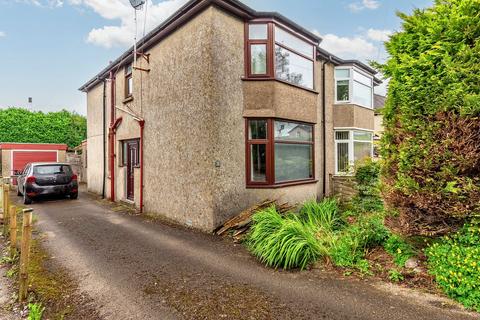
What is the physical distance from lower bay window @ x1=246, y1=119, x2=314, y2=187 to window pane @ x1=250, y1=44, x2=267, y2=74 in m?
1.42

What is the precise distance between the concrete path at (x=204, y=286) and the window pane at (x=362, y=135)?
27.6 ft

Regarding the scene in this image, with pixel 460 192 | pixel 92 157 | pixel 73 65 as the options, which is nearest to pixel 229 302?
pixel 460 192

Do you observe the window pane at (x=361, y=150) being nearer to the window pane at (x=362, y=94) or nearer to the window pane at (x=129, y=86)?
the window pane at (x=362, y=94)

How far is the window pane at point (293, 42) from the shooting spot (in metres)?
8.33

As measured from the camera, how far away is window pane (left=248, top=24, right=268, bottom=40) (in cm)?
802

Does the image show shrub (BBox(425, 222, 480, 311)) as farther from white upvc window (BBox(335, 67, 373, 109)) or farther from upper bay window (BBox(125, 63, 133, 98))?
upper bay window (BBox(125, 63, 133, 98))

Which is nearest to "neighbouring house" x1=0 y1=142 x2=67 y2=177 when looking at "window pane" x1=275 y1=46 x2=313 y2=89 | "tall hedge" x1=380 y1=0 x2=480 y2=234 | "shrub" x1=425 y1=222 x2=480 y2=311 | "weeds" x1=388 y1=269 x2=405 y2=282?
"window pane" x1=275 y1=46 x2=313 y2=89

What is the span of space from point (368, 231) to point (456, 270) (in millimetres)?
1587

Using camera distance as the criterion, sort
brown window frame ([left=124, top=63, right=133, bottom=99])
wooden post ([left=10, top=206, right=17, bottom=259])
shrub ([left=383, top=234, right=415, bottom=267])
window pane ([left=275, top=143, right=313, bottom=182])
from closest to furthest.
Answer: shrub ([left=383, top=234, right=415, bottom=267]) < wooden post ([left=10, top=206, right=17, bottom=259]) < window pane ([left=275, top=143, right=313, bottom=182]) < brown window frame ([left=124, top=63, right=133, bottom=99])

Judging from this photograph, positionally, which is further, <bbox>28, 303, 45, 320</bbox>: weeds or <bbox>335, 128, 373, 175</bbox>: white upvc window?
<bbox>335, 128, 373, 175</bbox>: white upvc window

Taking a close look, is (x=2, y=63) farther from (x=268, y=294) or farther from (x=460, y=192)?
(x=460, y=192)

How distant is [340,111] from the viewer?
1202 cm

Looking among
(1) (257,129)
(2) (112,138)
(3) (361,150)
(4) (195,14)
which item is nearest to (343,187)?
(3) (361,150)

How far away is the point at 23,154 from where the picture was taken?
19.3 meters
